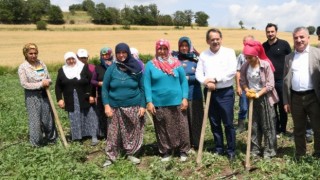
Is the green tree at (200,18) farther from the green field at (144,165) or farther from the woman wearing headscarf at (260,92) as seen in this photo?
the woman wearing headscarf at (260,92)

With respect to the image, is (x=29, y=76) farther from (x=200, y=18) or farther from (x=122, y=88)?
(x=200, y=18)

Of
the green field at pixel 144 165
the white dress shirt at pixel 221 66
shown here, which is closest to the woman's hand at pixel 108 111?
the green field at pixel 144 165

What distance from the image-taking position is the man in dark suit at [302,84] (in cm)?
495

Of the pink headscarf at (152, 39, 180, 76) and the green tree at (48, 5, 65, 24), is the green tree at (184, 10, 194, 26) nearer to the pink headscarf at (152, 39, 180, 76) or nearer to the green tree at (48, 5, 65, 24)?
the green tree at (48, 5, 65, 24)

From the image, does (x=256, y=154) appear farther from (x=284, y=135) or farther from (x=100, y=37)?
(x=100, y=37)

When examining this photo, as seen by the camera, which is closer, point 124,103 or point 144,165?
point 124,103

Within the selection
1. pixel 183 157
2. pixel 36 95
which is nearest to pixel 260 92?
pixel 183 157

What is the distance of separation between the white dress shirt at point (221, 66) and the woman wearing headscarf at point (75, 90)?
8.87ft

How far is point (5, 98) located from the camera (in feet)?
42.6

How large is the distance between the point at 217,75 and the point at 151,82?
3.43 ft

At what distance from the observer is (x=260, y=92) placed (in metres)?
5.33

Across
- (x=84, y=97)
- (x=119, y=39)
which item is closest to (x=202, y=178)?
(x=84, y=97)

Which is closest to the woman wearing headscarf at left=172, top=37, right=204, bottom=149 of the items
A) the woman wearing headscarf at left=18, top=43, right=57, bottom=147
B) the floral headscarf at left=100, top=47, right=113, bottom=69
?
the floral headscarf at left=100, top=47, right=113, bottom=69

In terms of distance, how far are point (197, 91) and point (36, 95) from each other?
2.98m
